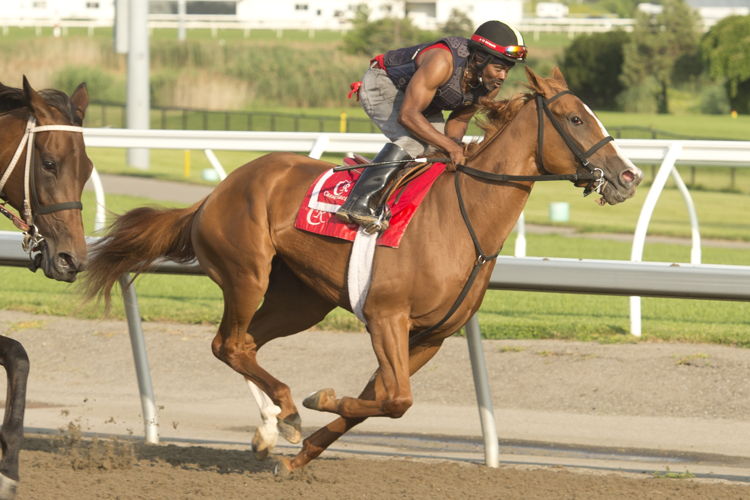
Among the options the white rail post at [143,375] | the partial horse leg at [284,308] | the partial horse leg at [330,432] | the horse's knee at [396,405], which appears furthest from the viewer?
the white rail post at [143,375]

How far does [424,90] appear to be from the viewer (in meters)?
5.14

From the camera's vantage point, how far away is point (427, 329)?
5.16m

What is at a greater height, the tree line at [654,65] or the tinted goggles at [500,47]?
the tinted goggles at [500,47]

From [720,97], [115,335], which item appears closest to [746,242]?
[115,335]

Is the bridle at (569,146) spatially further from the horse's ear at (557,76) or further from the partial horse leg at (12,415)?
the partial horse leg at (12,415)

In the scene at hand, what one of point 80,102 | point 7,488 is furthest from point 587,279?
point 7,488

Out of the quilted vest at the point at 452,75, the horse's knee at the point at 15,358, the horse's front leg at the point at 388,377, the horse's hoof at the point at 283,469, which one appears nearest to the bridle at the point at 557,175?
the quilted vest at the point at 452,75

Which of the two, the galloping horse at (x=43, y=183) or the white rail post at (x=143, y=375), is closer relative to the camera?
the galloping horse at (x=43, y=183)

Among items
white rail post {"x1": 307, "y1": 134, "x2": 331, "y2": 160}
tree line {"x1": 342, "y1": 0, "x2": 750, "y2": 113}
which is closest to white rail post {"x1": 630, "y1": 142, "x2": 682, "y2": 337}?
white rail post {"x1": 307, "y1": 134, "x2": 331, "y2": 160}

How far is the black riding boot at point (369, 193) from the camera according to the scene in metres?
5.14

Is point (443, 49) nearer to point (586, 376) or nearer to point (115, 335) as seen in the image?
point (586, 376)

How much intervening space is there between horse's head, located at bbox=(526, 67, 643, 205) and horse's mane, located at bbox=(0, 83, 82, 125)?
5.73 feet

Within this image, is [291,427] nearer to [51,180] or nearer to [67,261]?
[67,261]

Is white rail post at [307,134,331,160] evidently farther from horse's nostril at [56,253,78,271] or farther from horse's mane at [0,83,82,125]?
horse's nostril at [56,253,78,271]
